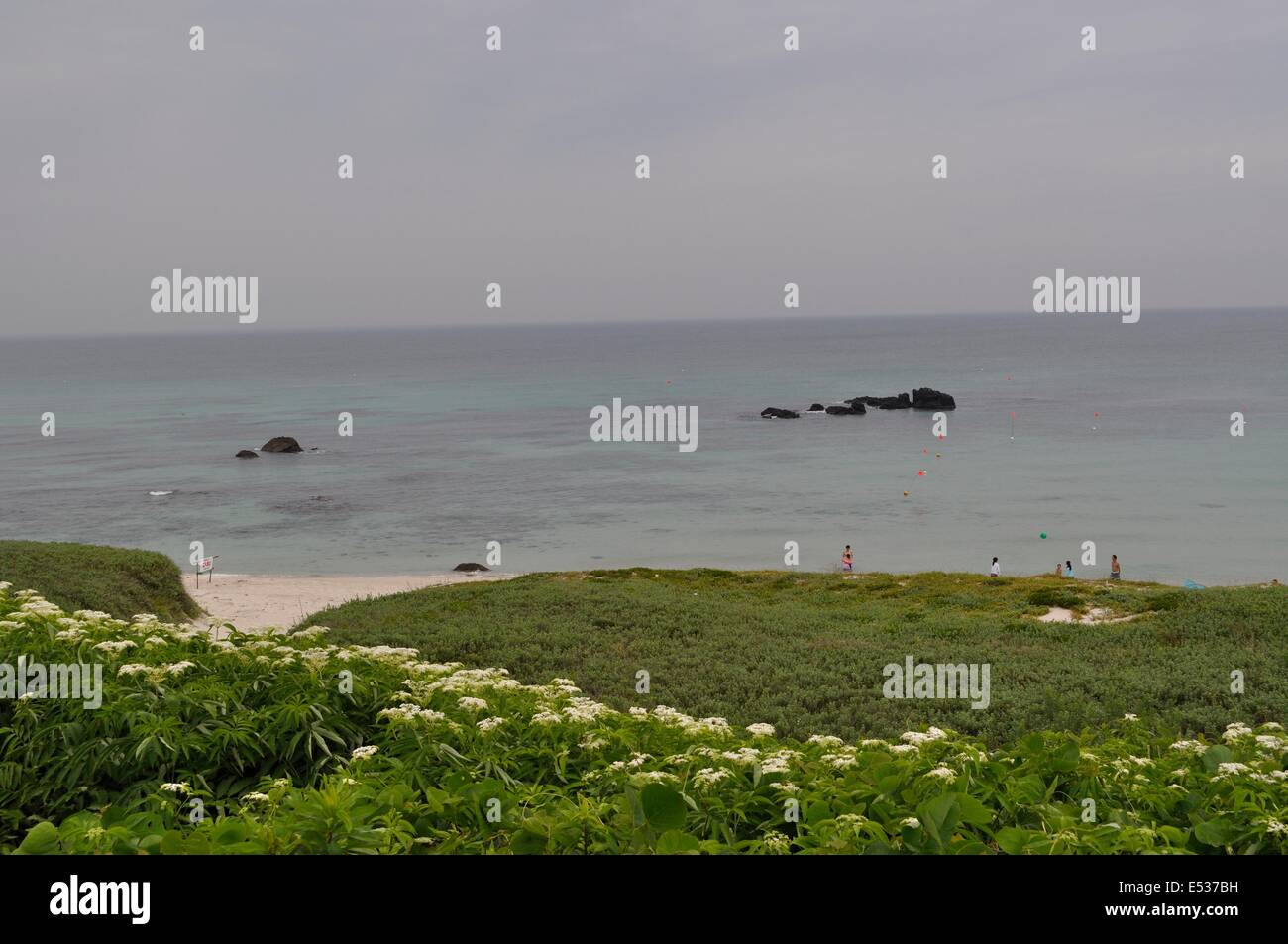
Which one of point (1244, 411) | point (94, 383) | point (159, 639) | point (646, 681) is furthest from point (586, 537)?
point (94, 383)

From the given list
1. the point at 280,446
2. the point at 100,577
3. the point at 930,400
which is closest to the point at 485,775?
the point at 100,577

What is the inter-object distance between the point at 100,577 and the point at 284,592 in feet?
50.5

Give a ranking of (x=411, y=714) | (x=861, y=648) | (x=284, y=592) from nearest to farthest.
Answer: (x=411, y=714) → (x=861, y=648) → (x=284, y=592)

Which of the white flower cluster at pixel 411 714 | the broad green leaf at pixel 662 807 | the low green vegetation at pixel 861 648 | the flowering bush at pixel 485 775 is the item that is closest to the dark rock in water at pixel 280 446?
the low green vegetation at pixel 861 648

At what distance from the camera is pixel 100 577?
25844 millimetres

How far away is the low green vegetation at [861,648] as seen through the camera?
15141 mm

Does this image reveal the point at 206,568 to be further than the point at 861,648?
Yes

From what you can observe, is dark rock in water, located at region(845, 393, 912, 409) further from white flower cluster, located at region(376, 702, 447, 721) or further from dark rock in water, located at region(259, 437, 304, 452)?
white flower cluster, located at region(376, 702, 447, 721)

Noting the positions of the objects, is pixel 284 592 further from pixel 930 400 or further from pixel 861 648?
pixel 930 400

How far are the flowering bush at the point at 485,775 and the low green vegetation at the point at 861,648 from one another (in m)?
6.40

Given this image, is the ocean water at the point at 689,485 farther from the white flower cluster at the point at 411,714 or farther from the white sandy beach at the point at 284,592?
the white flower cluster at the point at 411,714
